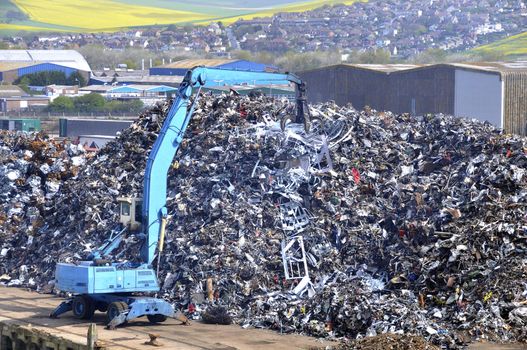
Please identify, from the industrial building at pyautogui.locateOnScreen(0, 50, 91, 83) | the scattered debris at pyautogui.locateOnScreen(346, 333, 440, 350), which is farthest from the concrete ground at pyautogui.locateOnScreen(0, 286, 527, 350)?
the industrial building at pyautogui.locateOnScreen(0, 50, 91, 83)

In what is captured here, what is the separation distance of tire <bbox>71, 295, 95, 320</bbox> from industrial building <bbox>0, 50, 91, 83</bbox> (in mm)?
67660

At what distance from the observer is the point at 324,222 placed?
20766mm

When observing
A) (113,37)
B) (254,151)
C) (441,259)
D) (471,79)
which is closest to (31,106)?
(471,79)

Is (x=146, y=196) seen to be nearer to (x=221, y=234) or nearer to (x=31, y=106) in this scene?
(x=221, y=234)

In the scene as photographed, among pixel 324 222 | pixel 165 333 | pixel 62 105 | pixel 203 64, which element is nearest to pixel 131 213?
pixel 165 333

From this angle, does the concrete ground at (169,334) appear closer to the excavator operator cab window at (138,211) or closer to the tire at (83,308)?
the tire at (83,308)

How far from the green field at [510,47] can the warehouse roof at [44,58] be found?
3614 centimetres

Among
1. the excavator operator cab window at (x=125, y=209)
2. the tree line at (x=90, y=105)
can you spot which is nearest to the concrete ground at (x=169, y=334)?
the excavator operator cab window at (x=125, y=209)

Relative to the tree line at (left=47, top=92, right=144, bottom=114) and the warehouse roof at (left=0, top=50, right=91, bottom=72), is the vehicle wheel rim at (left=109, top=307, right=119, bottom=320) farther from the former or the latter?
the warehouse roof at (left=0, top=50, right=91, bottom=72)

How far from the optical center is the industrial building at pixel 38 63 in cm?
8569

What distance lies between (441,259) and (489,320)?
6.01 feet

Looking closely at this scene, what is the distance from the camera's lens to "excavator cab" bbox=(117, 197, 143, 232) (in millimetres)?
19000

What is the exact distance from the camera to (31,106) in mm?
67625

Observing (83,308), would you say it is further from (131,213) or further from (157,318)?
(131,213)
